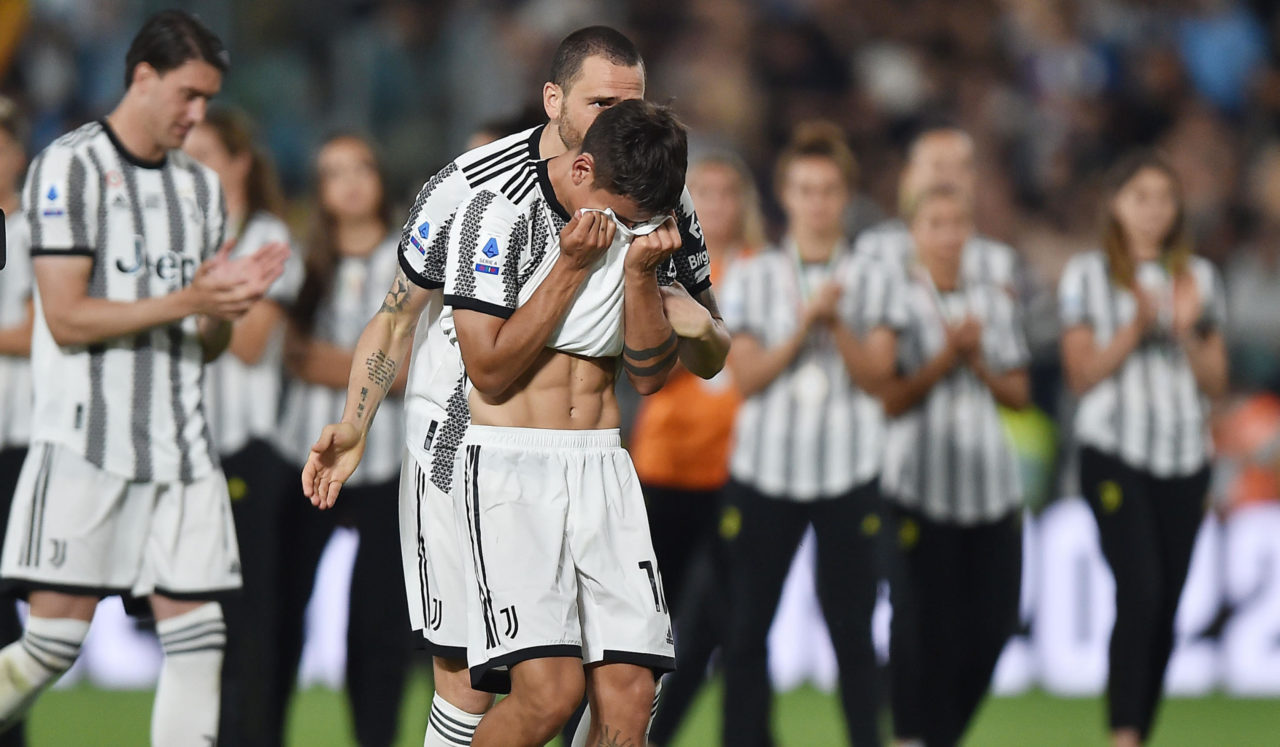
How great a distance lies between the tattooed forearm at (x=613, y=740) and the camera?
411 centimetres

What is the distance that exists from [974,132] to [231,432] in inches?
305

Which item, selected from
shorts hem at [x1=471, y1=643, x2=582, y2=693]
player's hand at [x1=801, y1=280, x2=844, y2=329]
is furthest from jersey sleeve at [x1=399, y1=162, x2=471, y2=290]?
player's hand at [x1=801, y1=280, x2=844, y2=329]

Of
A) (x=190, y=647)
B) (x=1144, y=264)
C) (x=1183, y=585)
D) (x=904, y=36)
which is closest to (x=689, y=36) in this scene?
(x=904, y=36)

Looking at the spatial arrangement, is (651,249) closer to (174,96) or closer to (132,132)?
(174,96)

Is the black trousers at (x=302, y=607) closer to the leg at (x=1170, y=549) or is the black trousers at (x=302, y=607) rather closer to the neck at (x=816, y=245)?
the neck at (x=816, y=245)

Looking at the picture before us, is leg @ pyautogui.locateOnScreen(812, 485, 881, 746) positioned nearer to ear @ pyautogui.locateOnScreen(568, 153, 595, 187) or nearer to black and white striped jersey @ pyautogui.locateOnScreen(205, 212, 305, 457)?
black and white striped jersey @ pyautogui.locateOnScreen(205, 212, 305, 457)

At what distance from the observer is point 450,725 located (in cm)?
466

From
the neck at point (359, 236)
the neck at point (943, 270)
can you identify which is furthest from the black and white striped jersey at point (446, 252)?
the neck at point (943, 270)

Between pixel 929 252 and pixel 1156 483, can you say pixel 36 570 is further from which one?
pixel 1156 483

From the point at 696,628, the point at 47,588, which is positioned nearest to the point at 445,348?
the point at 47,588

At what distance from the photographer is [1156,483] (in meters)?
6.91

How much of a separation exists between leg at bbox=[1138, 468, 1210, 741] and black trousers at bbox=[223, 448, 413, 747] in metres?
Answer: 3.05

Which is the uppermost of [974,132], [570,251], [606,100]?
[974,132]

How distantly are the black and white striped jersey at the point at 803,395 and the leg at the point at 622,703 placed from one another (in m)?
2.39
